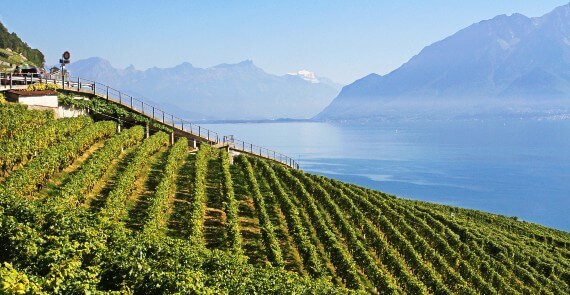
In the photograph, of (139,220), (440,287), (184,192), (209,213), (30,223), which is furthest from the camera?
(184,192)

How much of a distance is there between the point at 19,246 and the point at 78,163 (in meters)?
20.4

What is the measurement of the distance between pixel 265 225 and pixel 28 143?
13.6 meters

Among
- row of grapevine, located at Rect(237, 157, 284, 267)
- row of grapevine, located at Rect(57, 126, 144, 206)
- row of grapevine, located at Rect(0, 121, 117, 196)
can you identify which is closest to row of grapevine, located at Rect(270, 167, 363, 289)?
Answer: row of grapevine, located at Rect(237, 157, 284, 267)

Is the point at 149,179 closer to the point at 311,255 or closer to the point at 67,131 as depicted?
the point at 67,131

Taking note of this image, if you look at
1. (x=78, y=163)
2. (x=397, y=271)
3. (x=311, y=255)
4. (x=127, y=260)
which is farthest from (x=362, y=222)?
(x=127, y=260)

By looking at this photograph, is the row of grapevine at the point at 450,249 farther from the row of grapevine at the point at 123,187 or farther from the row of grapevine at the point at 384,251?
the row of grapevine at the point at 123,187

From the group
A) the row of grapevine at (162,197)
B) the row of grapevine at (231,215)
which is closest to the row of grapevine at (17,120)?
the row of grapevine at (162,197)

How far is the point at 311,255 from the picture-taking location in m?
27.7

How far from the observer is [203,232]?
28953mm

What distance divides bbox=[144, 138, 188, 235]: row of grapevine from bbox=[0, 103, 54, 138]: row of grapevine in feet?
28.0

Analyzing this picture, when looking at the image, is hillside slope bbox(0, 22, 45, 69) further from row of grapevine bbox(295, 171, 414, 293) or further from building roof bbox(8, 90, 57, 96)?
row of grapevine bbox(295, 171, 414, 293)

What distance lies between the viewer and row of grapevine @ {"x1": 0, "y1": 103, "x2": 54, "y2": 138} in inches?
1240

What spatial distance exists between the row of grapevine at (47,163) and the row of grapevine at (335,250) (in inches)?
616

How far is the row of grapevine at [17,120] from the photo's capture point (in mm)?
31484
